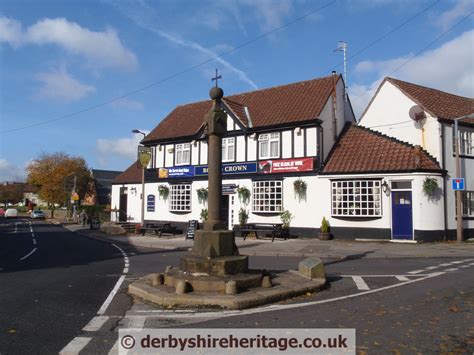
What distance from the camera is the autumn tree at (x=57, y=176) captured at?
6500cm

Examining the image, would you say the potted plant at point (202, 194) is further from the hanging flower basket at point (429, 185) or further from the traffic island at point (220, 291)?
the traffic island at point (220, 291)

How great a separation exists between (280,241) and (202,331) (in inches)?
621

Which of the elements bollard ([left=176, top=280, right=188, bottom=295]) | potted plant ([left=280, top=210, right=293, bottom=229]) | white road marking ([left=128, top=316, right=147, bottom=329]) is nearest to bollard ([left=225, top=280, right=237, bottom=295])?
bollard ([left=176, top=280, right=188, bottom=295])

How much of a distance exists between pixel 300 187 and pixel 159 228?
363 inches

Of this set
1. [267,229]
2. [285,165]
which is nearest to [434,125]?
[285,165]

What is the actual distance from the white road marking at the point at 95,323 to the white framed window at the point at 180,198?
20917 mm

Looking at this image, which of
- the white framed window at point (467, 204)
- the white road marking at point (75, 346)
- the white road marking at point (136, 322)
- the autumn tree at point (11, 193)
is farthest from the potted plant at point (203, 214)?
the autumn tree at point (11, 193)

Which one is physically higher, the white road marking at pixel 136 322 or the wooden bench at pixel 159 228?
the wooden bench at pixel 159 228

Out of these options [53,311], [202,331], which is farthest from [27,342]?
[202,331]

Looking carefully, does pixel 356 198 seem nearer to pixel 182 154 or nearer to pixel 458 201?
pixel 458 201

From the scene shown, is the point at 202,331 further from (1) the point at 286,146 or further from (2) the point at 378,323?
(1) the point at 286,146

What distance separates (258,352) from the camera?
17.8 feet

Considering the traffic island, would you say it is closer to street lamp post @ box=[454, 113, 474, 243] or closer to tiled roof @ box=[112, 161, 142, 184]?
street lamp post @ box=[454, 113, 474, 243]

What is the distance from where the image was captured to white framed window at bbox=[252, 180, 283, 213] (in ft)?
78.6
